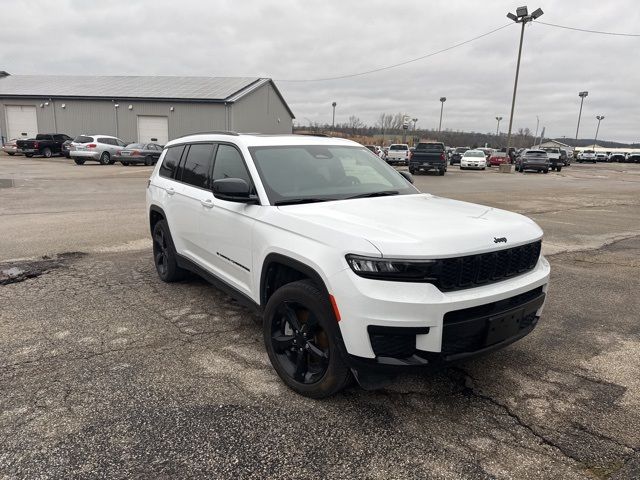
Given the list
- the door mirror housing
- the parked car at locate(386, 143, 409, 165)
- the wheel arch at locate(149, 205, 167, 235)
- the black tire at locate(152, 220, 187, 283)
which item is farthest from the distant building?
the door mirror housing

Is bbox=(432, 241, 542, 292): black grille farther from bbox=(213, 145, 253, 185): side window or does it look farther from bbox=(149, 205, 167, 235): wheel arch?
bbox=(149, 205, 167, 235): wheel arch

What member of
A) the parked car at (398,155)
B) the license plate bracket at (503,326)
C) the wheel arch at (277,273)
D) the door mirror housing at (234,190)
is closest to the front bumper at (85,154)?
the parked car at (398,155)

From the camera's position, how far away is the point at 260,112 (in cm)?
4391

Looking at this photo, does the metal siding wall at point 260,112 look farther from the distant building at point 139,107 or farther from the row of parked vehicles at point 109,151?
the row of parked vehicles at point 109,151

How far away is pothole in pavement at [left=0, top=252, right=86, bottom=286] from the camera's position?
581 centimetres

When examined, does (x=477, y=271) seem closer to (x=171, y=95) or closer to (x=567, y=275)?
(x=567, y=275)

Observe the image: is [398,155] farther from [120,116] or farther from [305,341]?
[305,341]

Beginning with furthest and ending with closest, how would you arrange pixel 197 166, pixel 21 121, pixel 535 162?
pixel 21 121
pixel 535 162
pixel 197 166

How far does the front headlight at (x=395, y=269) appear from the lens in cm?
274

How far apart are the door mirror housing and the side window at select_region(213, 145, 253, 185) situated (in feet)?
0.74

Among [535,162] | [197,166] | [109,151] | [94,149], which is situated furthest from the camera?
[535,162]

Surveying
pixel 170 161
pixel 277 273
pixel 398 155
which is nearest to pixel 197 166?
pixel 170 161

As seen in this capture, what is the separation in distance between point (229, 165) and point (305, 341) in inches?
74.3

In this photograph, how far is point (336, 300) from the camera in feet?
9.30
